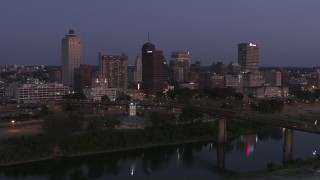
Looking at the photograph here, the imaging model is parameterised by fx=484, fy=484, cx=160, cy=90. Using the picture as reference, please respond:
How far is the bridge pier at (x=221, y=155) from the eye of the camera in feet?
57.6

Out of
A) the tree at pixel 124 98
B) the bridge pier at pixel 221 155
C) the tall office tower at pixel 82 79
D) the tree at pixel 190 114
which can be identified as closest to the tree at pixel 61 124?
the tree at pixel 190 114

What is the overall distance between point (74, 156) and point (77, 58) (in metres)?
57.4

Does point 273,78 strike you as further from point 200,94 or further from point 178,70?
point 200,94

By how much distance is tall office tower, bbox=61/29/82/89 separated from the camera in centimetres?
7219

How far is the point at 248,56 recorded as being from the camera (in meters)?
94.0

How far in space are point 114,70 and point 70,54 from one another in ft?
50.2

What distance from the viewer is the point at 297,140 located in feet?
74.9

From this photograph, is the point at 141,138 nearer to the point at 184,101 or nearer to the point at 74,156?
the point at 74,156

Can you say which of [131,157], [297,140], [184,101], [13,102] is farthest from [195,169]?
[13,102]

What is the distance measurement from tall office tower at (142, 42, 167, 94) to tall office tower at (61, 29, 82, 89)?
17.8 metres

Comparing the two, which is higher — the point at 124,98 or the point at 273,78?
the point at 273,78

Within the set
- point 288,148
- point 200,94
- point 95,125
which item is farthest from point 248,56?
point 288,148

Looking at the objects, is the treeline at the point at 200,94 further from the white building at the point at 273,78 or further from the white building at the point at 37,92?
the white building at the point at 273,78

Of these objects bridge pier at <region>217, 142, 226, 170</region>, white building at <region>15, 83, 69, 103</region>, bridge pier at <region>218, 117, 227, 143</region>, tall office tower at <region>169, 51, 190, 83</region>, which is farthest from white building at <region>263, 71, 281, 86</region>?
bridge pier at <region>217, 142, 226, 170</region>
